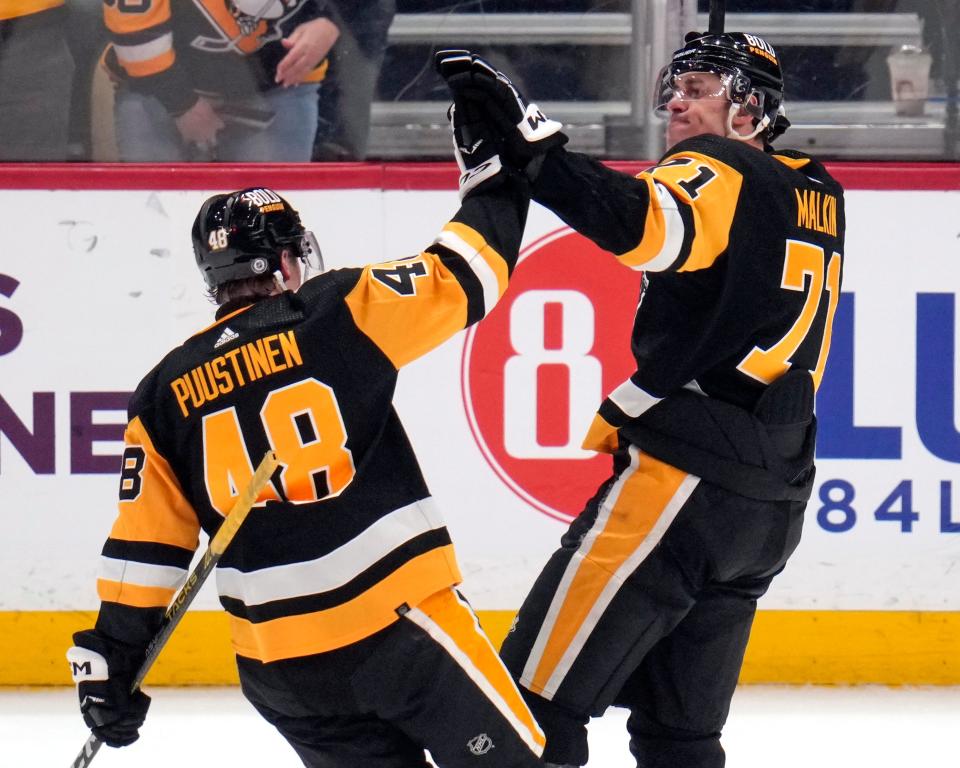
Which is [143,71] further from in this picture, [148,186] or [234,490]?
[234,490]

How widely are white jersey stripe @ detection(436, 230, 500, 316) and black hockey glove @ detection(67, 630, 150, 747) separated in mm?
673

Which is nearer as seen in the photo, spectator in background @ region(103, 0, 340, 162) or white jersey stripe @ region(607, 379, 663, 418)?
white jersey stripe @ region(607, 379, 663, 418)

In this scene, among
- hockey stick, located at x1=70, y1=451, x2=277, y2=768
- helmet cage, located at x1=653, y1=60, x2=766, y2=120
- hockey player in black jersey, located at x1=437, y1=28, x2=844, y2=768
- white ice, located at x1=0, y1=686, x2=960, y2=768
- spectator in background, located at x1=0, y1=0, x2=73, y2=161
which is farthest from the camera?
spectator in background, located at x1=0, y1=0, x2=73, y2=161

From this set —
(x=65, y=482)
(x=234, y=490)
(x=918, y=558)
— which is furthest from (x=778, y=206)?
(x=65, y=482)

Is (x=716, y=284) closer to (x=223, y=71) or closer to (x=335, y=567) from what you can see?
(x=335, y=567)

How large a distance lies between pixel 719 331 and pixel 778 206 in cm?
20

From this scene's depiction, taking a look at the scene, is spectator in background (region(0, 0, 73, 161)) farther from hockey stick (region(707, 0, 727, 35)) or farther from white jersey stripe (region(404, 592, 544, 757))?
white jersey stripe (region(404, 592, 544, 757))

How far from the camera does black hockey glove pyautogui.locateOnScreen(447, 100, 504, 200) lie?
1.86m

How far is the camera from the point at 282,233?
6.08 feet

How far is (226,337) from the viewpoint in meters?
1.75

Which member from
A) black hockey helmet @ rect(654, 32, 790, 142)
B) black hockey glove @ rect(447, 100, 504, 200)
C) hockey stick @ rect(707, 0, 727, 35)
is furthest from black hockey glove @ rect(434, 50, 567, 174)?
hockey stick @ rect(707, 0, 727, 35)

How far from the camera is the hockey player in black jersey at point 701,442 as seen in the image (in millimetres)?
1985

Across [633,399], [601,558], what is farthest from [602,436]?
[601,558]

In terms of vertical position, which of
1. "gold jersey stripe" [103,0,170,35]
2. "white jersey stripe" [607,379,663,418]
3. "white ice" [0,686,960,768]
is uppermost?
"gold jersey stripe" [103,0,170,35]
